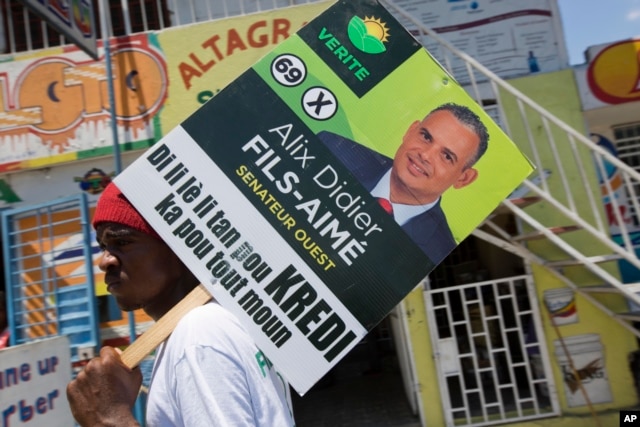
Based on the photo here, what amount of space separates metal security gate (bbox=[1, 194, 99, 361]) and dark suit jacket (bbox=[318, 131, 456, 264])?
405 cm

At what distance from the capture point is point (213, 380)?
1303 mm

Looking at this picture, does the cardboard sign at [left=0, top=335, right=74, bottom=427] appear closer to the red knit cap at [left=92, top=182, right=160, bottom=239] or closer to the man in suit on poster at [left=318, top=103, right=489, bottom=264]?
the red knit cap at [left=92, top=182, right=160, bottom=239]

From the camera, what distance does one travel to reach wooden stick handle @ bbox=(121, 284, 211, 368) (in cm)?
146

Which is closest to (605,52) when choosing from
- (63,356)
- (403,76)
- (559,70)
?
(559,70)

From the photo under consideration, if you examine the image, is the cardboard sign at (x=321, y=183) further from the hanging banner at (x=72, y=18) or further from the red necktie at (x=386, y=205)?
the hanging banner at (x=72, y=18)

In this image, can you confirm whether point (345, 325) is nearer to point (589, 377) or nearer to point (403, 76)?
point (403, 76)

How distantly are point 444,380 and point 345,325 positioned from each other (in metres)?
4.33

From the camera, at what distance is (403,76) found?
61.4 inches

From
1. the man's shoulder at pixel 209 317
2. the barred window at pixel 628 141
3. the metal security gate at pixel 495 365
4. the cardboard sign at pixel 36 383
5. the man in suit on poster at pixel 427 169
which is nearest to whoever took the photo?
the man's shoulder at pixel 209 317

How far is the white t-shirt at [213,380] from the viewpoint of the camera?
129cm

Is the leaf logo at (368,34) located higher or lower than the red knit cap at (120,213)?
higher

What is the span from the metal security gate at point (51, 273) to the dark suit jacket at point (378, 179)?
159 inches

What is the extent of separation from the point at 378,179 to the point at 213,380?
65 centimetres

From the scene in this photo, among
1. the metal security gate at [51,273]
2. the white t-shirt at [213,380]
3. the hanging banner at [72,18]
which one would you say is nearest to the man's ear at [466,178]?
the white t-shirt at [213,380]
